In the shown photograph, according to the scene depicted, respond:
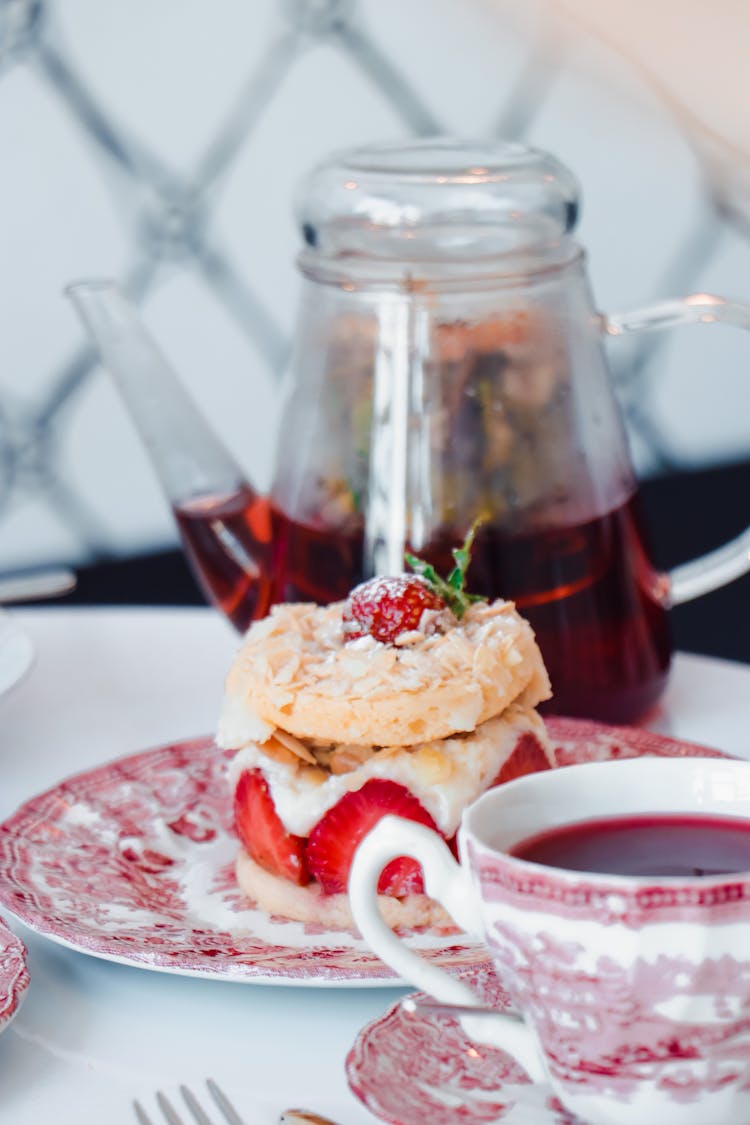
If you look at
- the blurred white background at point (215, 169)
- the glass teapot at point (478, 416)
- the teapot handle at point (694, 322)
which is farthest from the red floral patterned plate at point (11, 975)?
the blurred white background at point (215, 169)

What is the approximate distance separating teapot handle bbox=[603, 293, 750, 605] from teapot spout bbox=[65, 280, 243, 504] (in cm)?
22

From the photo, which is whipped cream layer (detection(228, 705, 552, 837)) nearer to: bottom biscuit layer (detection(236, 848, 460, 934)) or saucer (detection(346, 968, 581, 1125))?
bottom biscuit layer (detection(236, 848, 460, 934))

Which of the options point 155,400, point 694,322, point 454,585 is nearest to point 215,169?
point 155,400

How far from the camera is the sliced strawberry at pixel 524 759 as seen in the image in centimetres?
61

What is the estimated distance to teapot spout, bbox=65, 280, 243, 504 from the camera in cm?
84

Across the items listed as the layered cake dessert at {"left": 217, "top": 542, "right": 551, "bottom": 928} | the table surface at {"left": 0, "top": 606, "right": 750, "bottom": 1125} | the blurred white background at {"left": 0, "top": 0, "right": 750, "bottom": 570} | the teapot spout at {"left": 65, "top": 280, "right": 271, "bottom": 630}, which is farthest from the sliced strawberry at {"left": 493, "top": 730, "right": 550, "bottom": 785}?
the blurred white background at {"left": 0, "top": 0, "right": 750, "bottom": 570}

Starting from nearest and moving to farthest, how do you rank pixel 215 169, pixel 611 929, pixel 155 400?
pixel 611 929 → pixel 155 400 → pixel 215 169

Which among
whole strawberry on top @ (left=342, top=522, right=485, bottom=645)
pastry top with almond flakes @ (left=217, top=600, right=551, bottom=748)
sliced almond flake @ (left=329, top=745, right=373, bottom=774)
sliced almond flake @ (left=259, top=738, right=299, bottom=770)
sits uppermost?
whole strawberry on top @ (left=342, top=522, right=485, bottom=645)

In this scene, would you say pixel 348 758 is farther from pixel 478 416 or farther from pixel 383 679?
pixel 478 416

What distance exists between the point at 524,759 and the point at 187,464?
12.3 inches

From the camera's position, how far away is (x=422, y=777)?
1.95 ft

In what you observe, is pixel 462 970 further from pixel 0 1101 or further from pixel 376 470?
pixel 376 470

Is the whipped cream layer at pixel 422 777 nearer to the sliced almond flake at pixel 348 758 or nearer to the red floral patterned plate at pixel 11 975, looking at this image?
the sliced almond flake at pixel 348 758

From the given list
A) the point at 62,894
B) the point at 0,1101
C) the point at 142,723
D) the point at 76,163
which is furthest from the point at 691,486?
the point at 0,1101
